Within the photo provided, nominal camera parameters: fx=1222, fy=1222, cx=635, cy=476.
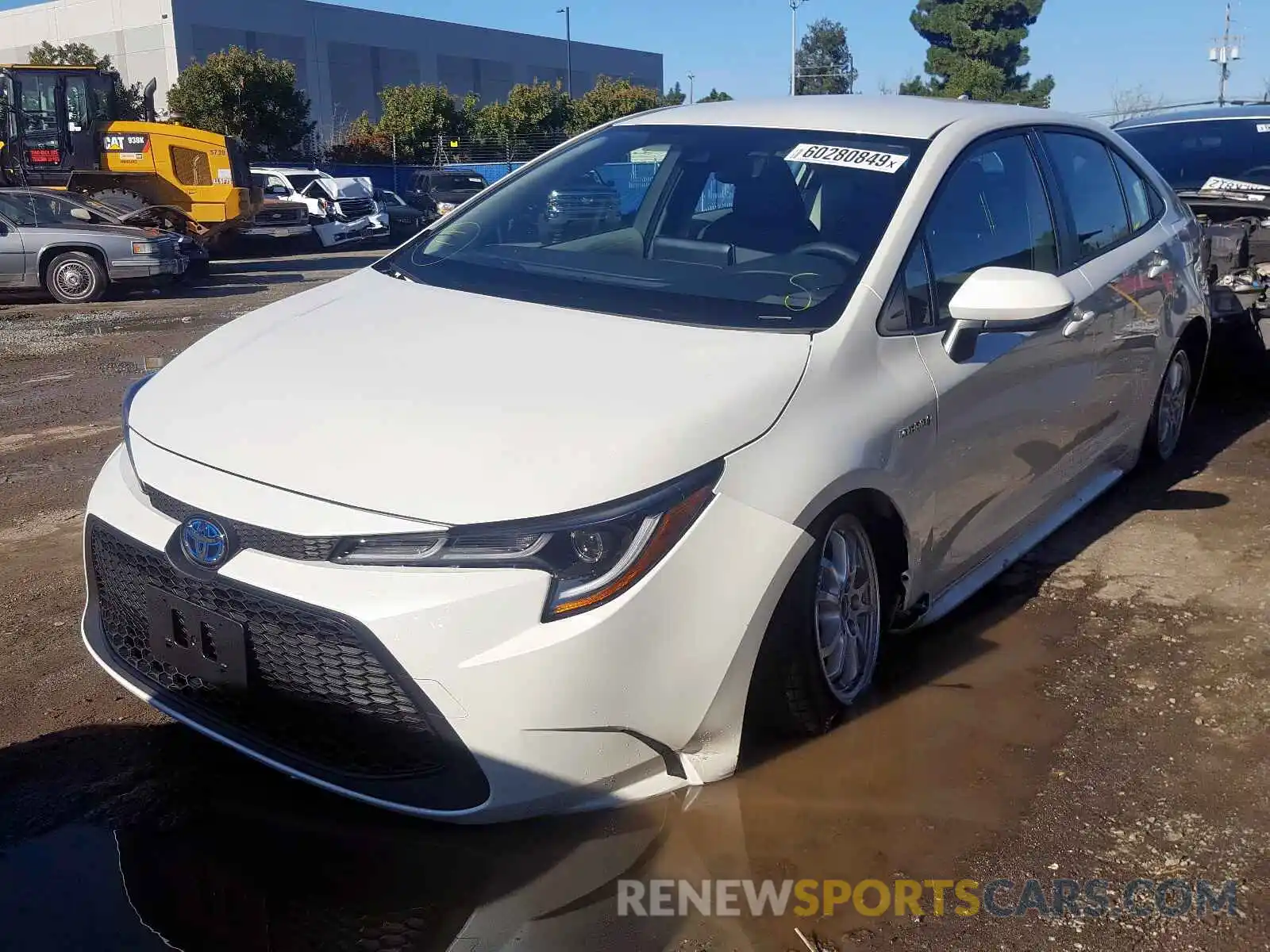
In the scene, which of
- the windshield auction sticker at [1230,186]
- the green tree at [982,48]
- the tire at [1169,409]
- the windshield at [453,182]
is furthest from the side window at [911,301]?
the green tree at [982,48]

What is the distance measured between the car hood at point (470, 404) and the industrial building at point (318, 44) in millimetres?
53707

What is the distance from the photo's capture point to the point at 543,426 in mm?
2670

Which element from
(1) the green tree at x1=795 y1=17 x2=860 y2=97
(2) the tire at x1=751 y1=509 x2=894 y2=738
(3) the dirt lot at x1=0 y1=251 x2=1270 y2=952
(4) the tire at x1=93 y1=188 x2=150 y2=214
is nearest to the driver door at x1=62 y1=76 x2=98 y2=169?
(4) the tire at x1=93 y1=188 x2=150 y2=214

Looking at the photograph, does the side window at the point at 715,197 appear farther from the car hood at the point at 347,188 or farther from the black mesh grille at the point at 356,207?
the car hood at the point at 347,188

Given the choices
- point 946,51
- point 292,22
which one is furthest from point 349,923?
point 292,22

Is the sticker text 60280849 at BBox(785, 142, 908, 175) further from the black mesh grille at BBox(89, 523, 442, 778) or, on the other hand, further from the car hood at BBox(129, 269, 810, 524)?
the black mesh grille at BBox(89, 523, 442, 778)

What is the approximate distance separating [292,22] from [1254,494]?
59.7m

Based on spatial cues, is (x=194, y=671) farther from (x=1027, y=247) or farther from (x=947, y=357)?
(x=1027, y=247)

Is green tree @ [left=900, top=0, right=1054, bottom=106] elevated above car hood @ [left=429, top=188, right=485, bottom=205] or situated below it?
above

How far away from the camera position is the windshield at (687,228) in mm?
3369

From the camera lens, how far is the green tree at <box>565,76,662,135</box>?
48.3 m

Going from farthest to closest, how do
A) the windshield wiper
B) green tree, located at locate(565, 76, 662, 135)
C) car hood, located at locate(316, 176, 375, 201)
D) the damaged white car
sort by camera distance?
green tree, located at locate(565, 76, 662, 135), car hood, located at locate(316, 176, 375, 201), the damaged white car, the windshield wiper

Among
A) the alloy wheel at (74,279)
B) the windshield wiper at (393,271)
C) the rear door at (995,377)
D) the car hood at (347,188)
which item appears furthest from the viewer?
the car hood at (347,188)

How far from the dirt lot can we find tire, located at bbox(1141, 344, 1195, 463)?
4.15ft
